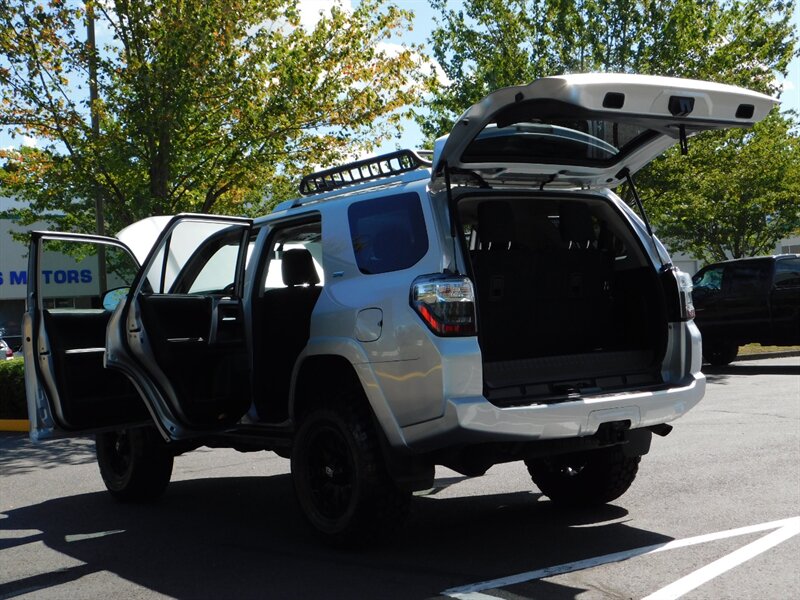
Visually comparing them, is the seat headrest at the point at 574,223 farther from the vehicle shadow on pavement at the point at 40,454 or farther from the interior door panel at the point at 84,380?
the vehicle shadow on pavement at the point at 40,454

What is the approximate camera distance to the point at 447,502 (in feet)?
22.1

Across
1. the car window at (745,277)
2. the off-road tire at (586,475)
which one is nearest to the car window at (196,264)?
the off-road tire at (586,475)

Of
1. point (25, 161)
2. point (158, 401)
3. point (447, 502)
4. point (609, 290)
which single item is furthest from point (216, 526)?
point (25, 161)

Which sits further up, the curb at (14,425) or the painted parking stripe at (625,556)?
the curb at (14,425)

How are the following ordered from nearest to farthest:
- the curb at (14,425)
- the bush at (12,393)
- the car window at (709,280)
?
the curb at (14,425) < the bush at (12,393) < the car window at (709,280)

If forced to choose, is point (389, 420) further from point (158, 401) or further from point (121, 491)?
point (121, 491)

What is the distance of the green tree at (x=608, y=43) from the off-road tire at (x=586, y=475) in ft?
49.7

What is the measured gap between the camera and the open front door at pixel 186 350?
6.08m

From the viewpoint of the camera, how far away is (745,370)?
16750 mm

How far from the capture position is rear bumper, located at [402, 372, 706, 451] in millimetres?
4695

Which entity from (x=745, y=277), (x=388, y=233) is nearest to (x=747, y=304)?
(x=745, y=277)

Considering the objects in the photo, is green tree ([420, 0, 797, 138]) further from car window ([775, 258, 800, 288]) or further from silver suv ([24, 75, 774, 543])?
silver suv ([24, 75, 774, 543])

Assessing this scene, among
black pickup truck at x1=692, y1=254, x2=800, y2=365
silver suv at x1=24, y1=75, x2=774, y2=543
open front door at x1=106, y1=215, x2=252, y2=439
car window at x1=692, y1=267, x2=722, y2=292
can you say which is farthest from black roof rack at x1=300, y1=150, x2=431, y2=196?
car window at x1=692, y1=267, x2=722, y2=292

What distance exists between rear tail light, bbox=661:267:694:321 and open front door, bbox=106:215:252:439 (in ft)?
8.79
